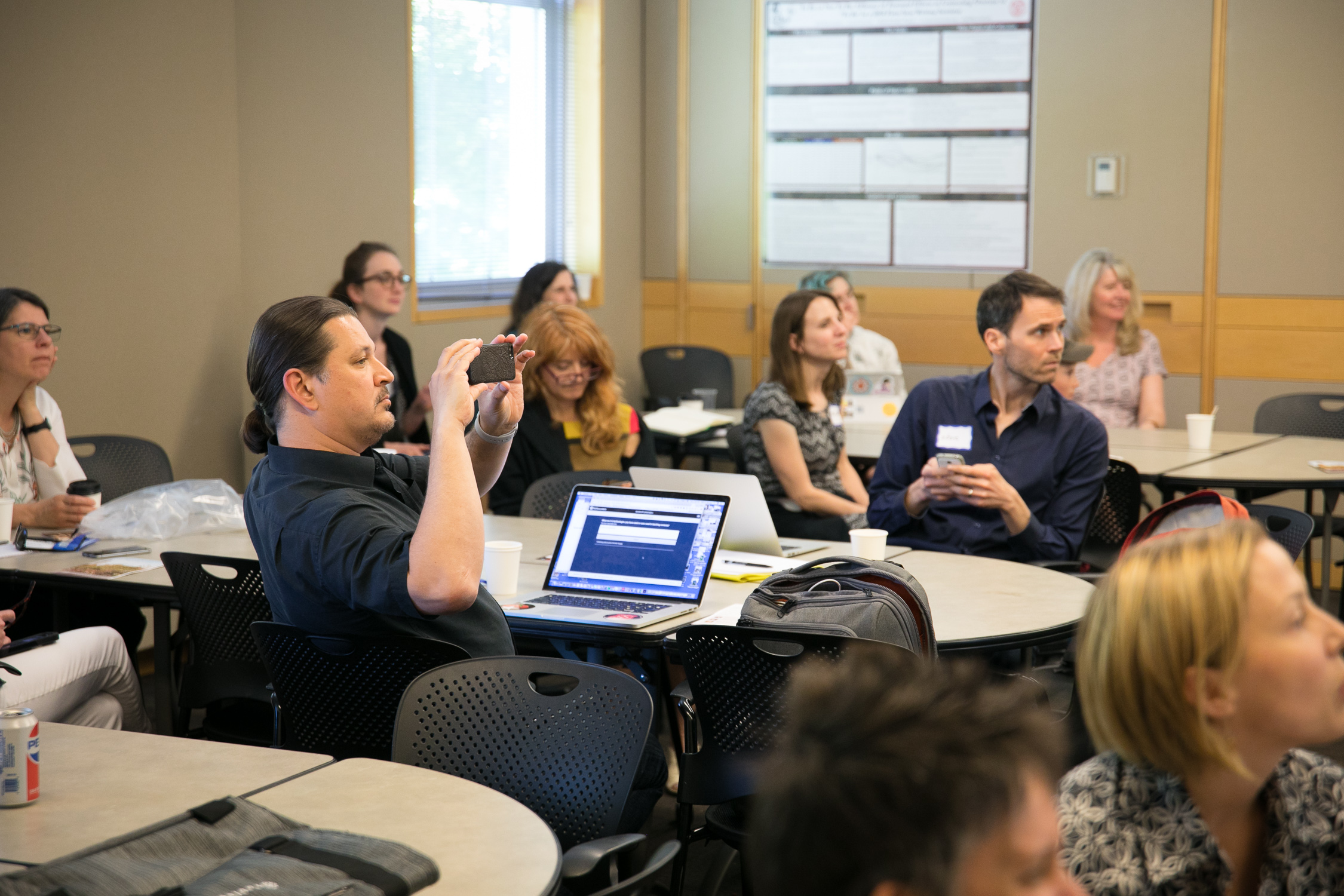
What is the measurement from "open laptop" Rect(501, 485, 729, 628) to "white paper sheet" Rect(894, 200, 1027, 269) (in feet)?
15.2

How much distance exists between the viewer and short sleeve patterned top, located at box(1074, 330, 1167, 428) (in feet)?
19.3

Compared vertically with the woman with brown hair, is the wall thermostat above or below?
above

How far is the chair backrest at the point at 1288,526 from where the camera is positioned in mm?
2998

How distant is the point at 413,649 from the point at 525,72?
5.33 meters

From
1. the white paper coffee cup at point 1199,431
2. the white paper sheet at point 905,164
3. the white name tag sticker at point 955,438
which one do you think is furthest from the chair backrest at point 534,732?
the white paper sheet at point 905,164

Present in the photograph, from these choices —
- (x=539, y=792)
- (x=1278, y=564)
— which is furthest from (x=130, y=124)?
(x=1278, y=564)

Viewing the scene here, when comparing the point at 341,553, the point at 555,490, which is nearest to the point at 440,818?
the point at 341,553

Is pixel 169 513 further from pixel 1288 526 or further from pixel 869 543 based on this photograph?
pixel 1288 526

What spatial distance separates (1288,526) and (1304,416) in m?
2.76

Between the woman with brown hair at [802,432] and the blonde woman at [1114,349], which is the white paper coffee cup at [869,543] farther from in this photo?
the blonde woman at [1114,349]

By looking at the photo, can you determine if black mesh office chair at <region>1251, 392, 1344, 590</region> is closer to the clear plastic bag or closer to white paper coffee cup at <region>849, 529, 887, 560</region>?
white paper coffee cup at <region>849, 529, 887, 560</region>

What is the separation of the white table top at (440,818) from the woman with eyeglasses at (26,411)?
2.32 meters

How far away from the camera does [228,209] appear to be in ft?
16.6

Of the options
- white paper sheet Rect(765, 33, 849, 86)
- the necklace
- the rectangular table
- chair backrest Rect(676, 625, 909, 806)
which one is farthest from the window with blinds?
chair backrest Rect(676, 625, 909, 806)
